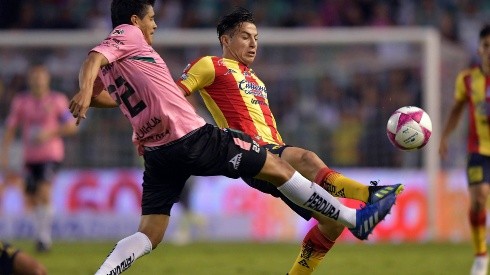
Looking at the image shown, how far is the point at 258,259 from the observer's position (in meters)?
13.5

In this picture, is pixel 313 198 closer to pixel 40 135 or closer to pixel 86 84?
pixel 86 84

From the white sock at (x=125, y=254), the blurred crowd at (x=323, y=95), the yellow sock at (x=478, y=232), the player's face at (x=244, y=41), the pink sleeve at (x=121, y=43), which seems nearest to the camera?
the pink sleeve at (x=121, y=43)

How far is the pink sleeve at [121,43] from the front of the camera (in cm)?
731

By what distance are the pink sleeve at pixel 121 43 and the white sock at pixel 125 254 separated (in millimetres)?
1268

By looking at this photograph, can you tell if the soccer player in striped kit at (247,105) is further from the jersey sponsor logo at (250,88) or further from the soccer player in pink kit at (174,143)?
the soccer player in pink kit at (174,143)

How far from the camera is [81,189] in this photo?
58.0ft

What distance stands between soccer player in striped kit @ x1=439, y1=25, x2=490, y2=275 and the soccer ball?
127 inches

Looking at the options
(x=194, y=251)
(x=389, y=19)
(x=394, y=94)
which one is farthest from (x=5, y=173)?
(x=389, y=19)

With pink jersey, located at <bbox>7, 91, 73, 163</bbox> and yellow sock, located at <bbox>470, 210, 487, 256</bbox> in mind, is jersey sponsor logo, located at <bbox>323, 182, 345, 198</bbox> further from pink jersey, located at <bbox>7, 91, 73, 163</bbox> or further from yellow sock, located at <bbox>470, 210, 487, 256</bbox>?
pink jersey, located at <bbox>7, 91, 73, 163</bbox>

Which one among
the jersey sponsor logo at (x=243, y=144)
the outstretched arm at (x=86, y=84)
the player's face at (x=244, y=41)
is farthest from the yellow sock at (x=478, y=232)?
the outstretched arm at (x=86, y=84)

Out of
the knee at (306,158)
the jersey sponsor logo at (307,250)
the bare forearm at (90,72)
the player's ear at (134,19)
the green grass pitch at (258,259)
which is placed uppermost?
the player's ear at (134,19)

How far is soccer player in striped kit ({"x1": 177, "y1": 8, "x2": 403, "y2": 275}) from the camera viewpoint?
8.38 meters

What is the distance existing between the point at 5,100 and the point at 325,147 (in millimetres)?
5174

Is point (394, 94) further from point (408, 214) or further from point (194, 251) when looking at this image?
point (194, 251)
